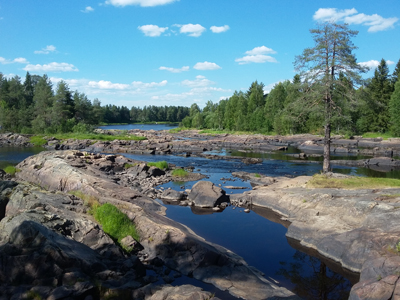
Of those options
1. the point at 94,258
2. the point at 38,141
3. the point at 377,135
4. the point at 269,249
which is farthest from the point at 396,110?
the point at 38,141

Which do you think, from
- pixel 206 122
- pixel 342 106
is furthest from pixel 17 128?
pixel 342 106

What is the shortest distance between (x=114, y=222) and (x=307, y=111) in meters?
21.9

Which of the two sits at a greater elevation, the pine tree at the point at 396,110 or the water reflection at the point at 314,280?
the pine tree at the point at 396,110

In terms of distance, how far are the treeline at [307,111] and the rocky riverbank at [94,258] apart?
67.0ft

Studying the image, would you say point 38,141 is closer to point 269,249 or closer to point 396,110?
point 269,249

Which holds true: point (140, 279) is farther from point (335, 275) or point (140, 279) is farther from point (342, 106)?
point (342, 106)

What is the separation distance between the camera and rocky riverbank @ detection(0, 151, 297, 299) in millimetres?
10375

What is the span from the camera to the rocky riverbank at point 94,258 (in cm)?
1038

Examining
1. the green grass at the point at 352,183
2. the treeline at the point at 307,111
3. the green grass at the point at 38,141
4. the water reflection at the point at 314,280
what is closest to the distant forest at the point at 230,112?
A: the treeline at the point at 307,111

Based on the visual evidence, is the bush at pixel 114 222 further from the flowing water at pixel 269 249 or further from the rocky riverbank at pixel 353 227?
the rocky riverbank at pixel 353 227

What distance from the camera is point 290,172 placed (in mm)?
40406

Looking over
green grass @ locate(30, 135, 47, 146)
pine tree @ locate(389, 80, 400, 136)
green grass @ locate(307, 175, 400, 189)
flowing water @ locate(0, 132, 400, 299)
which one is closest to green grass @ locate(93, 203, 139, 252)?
flowing water @ locate(0, 132, 400, 299)

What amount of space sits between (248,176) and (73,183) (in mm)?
18558

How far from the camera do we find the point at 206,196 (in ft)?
81.5
